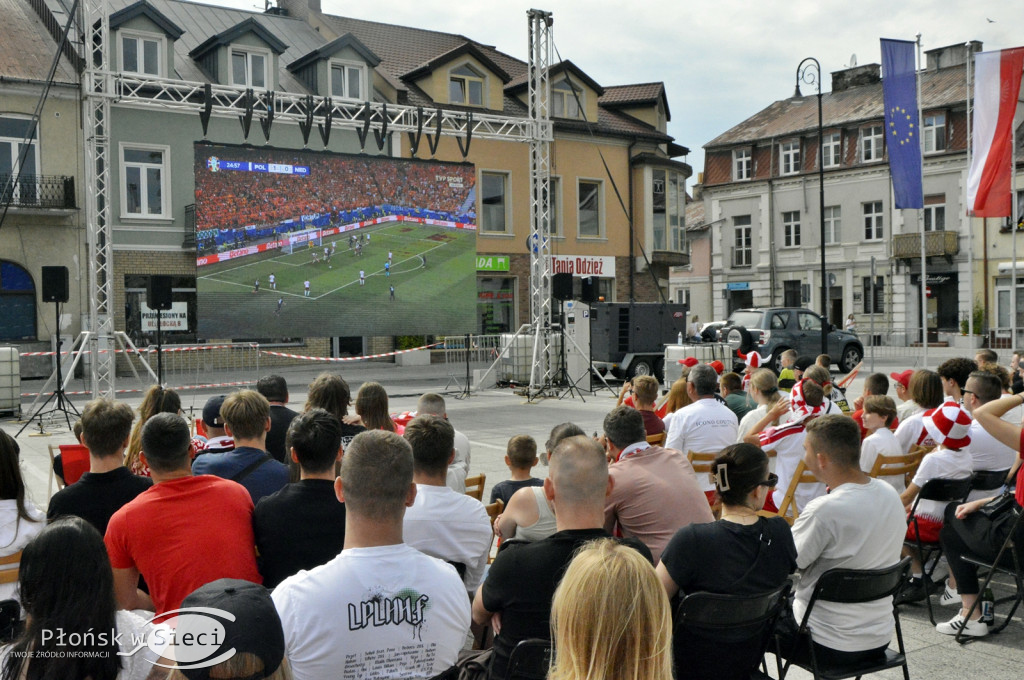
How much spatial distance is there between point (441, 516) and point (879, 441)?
3.63 m

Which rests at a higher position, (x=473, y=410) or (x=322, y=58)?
(x=322, y=58)

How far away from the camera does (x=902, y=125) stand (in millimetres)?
19297

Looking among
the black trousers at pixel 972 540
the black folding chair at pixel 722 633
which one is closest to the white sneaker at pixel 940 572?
the black trousers at pixel 972 540

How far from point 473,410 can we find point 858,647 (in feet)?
45.6

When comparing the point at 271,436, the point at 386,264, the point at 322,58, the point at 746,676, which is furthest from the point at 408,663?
the point at 322,58

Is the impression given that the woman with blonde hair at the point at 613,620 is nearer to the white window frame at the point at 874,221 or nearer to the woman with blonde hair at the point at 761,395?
the woman with blonde hair at the point at 761,395

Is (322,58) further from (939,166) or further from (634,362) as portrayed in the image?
(939,166)

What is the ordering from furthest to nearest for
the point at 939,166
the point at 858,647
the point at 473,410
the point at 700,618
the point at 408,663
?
the point at 939,166, the point at 473,410, the point at 858,647, the point at 700,618, the point at 408,663

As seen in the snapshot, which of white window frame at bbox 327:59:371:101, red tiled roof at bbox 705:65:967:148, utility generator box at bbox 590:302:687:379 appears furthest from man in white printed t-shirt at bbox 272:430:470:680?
red tiled roof at bbox 705:65:967:148

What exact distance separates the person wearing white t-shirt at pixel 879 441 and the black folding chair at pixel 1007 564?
3.17ft

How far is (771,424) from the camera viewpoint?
7238 millimetres

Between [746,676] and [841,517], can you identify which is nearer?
[746,676]

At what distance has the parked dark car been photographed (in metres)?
25.9

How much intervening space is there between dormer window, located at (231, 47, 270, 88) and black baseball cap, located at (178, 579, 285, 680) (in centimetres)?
2726
